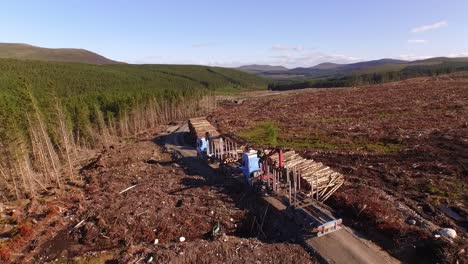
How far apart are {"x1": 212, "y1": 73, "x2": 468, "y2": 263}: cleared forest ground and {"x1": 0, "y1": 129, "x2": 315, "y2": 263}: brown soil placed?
16.4 feet

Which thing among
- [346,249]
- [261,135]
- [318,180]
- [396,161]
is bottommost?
[261,135]

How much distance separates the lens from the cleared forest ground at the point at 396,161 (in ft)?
51.1

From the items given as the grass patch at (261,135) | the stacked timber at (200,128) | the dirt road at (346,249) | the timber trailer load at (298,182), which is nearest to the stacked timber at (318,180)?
the timber trailer load at (298,182)

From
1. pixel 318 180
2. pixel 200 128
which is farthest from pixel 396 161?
pixel 200 128

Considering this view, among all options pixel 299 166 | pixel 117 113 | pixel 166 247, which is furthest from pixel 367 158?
pixel 117 113

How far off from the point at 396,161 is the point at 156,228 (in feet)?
68.8

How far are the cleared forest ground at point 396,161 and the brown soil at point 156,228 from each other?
4995mm

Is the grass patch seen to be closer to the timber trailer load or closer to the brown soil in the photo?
the timber trailer load

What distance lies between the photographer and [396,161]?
87.6 ft

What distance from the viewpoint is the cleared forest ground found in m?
15.6

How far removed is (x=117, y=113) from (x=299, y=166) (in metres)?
48.5

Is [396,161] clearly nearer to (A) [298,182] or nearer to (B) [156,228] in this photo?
(A) [298,182]

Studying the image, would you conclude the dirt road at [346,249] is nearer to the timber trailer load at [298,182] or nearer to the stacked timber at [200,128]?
the timber trailer load at [298,182]

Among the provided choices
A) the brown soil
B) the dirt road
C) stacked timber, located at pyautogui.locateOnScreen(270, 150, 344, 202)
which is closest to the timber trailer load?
stacked timber, located at pyautogui.locateOnScreen(270, 150, 344, 202)
